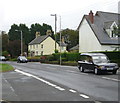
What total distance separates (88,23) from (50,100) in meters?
40.9

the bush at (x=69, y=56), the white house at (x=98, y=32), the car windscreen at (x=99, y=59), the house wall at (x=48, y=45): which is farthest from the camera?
the house wall at (x=48, y=45)

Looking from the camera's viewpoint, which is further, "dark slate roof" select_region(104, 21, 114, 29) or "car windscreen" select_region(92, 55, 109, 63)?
"dark slate roof" select_region(104, 21, 114, 29)

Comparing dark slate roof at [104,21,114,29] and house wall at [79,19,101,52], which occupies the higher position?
dark slate roof at [104,21,114,29]

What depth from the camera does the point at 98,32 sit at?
4762 centimetres

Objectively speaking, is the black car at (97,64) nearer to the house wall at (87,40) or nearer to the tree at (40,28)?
the house wall at (87,40)

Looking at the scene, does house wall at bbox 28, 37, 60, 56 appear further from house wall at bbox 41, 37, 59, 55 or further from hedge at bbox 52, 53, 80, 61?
hedge at bbox 52, 53, 80, 61

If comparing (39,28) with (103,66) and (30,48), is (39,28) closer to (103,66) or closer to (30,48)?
(30,48)

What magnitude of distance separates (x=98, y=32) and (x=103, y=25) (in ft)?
8.85

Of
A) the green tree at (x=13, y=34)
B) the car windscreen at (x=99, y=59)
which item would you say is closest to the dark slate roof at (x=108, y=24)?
the car windscreen at (x=99, y=59)

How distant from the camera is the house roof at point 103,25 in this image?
46.6 m

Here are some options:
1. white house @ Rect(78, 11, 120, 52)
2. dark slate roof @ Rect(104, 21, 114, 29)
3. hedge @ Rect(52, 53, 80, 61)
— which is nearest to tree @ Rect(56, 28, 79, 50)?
white house @ Rect(78, 11, 120, 52)

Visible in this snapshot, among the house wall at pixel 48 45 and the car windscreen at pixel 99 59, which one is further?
the house wall at pixel 48 45

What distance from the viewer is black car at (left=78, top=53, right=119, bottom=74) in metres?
19.4

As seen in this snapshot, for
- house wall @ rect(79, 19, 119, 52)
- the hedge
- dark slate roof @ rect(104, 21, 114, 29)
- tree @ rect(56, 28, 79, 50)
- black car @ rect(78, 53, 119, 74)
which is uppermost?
tree @ rect(56, 28, 79, 50)
